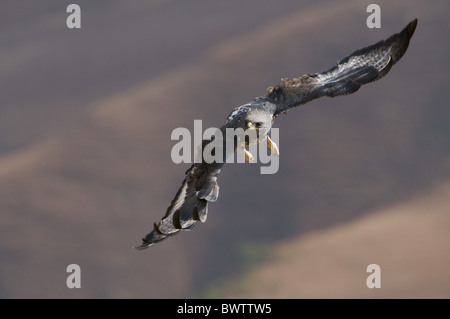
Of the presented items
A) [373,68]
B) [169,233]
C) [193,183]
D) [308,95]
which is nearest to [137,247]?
[169,233]

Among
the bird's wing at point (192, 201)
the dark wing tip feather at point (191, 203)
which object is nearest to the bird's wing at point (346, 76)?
the bird's wing at point (192, 201)

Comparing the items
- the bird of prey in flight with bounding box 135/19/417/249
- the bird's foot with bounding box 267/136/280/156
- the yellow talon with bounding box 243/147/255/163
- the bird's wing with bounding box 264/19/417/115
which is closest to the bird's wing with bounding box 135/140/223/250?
the bird of prey in flight with bounding box 135/19/417/249

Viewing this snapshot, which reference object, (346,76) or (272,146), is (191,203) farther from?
(346,76)

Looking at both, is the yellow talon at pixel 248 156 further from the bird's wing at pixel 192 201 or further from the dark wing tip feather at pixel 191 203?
the dark wing tip feather at pixel 191 203

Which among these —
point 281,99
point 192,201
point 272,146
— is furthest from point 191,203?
point 281,99

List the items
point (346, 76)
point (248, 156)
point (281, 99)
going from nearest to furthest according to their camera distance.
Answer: point (248, 156) < point (281, 99) < point (346, 76)

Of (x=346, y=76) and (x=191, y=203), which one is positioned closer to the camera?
(x=191, y=203)

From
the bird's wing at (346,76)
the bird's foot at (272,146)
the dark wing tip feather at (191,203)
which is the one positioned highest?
the bird's wing at (346,76)

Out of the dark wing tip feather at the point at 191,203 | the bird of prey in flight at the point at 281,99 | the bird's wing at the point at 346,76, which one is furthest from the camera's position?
the bird's wing at the point at 346,76
